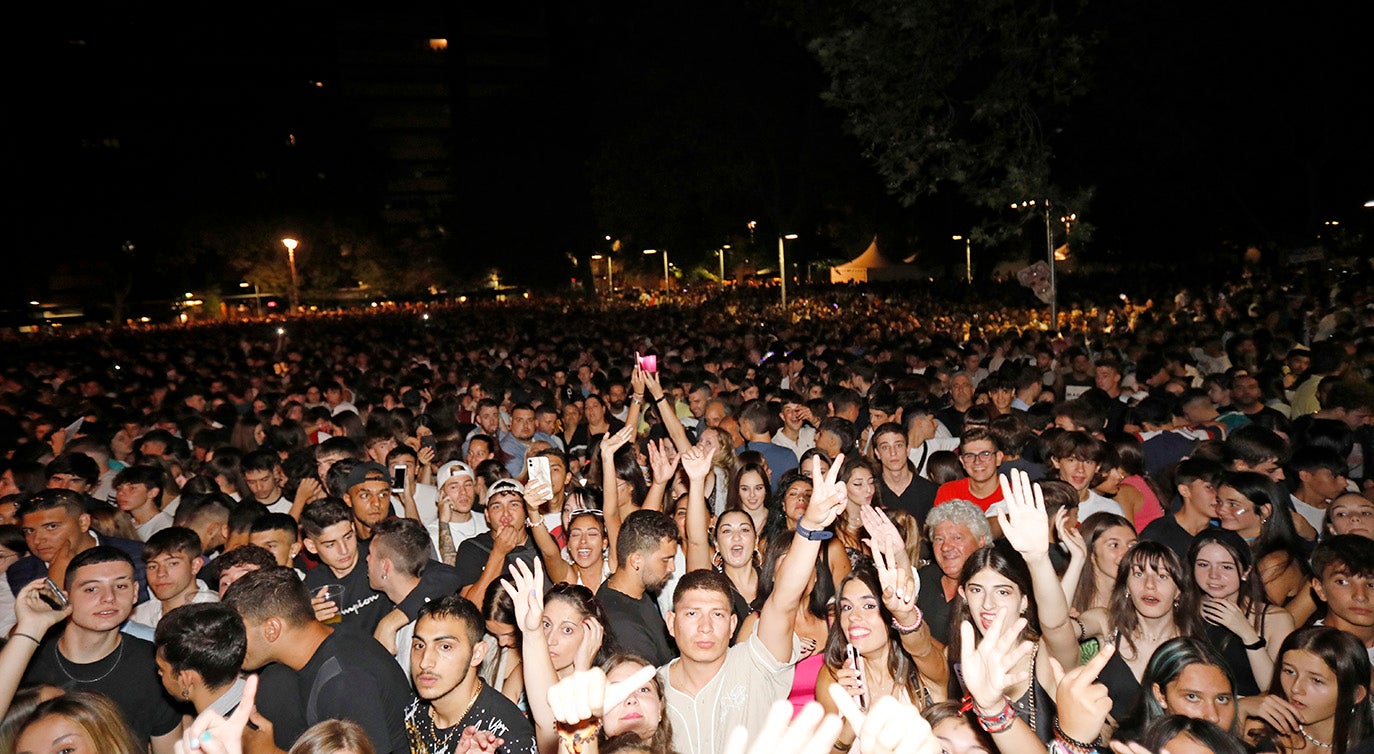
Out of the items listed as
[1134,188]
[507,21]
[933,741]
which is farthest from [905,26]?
[507,21]

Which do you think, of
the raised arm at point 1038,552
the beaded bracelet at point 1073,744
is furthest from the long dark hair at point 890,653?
the beaded bracelet at point 1073,744

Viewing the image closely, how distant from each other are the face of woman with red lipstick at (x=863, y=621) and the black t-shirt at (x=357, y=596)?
2505 millimetres

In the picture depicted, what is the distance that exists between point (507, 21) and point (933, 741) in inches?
5409

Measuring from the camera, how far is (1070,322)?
17.5 m

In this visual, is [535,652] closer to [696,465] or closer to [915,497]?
[696,465]

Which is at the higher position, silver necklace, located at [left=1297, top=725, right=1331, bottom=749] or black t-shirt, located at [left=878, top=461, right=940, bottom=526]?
black t-shirt, located at [left=878, top=461, right=940, bottom=526]

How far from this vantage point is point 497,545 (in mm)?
5402

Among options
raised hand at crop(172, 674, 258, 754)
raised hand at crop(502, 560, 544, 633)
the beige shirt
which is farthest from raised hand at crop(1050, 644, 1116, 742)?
raised hand at crop(172, 674, 258, 754)

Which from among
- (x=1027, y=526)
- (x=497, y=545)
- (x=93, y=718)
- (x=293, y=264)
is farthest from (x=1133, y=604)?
(x=293, y=264)

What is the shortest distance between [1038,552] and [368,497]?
14.2 feet

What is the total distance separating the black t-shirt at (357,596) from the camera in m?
5.13

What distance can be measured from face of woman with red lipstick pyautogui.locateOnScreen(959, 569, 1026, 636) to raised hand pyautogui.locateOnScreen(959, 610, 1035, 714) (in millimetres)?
946

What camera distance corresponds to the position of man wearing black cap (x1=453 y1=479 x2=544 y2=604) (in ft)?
17.5

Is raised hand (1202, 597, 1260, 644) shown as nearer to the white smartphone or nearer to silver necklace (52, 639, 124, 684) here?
the white smartphone
